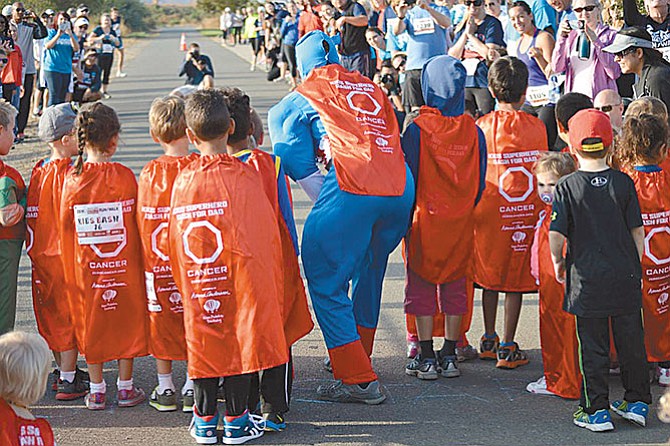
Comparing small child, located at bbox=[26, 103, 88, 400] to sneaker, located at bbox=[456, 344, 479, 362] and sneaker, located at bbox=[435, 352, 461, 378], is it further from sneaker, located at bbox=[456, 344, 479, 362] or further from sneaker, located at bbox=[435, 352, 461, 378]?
sneaker, located at bbox=[456, 344, 479, 362]

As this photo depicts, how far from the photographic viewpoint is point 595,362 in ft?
16.3

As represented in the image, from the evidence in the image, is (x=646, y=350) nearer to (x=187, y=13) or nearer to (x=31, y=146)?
(x=31, y=146)

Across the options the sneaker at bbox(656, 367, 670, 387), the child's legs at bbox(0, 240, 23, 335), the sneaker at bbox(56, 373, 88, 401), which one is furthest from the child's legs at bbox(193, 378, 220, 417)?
the sneaker at bbox(656, 367, 670, 387)

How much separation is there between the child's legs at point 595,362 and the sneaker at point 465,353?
47.2 inches

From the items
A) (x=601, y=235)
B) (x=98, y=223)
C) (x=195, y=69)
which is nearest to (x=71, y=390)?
(x=98, y=223)

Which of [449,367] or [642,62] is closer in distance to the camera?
[449,367]

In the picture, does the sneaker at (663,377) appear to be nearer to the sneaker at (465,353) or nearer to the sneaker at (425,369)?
the sneaker at (465,353)

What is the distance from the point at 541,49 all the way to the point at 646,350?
4.73 m

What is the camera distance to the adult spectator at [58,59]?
1677 cm

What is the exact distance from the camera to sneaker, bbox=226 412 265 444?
4.82m

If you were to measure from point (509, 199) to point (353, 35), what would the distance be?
32.1 ft

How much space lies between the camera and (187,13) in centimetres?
12444

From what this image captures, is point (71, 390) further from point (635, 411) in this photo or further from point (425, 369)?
point (635, 411)

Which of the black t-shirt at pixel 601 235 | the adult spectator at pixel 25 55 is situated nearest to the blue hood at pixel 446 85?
the black t-shirt at pixel 601 235
